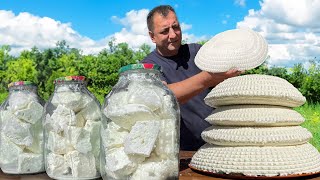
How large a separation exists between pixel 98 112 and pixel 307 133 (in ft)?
2.05

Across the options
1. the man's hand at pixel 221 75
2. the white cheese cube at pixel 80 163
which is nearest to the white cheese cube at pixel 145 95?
the white cheese cube at pixel 80 163

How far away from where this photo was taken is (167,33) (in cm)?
265

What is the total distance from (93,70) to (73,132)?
7037 millimetres

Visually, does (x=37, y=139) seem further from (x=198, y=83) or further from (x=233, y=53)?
(x=198, y=83)

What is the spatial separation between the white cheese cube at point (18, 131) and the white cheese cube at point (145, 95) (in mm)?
403

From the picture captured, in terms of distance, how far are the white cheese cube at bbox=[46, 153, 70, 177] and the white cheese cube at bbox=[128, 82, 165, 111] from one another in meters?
0.28

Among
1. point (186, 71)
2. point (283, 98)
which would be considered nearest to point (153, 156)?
point (283, 98)

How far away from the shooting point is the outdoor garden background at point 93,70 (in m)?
7.68

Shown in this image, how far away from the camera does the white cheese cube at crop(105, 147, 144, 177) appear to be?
1.09 metres

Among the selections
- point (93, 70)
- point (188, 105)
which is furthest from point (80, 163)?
point (93, 70)

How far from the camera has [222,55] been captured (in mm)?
1537

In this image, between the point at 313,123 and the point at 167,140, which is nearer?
the point at 167,140

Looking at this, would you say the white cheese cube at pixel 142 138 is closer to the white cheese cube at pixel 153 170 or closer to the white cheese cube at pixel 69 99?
the white cheese cube at pixel 153 170

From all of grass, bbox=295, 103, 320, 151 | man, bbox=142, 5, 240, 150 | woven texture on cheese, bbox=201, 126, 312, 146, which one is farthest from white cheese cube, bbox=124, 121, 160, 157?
grass, bbox=295, 103, 320, 151
